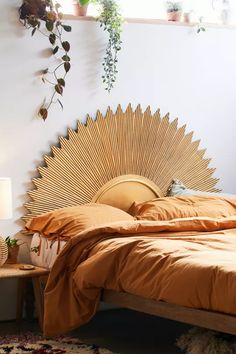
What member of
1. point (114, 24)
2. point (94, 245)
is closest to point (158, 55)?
point (114, 24)

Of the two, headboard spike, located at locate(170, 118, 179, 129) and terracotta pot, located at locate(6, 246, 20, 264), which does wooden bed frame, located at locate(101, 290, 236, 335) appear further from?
headboard spike, located at locate(170, 118, 179, 129)

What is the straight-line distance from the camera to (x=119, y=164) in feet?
17.8

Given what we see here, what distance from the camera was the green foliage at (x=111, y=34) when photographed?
5305 millimetres

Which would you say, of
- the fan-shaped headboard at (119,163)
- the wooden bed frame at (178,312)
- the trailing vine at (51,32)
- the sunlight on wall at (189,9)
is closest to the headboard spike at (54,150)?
the fan-shaped headboard at (119,163)

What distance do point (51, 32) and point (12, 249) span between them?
1443mm

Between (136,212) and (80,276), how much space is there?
1.21 metres

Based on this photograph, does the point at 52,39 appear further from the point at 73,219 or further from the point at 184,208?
the point at 184,208

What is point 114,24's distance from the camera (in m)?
5.32

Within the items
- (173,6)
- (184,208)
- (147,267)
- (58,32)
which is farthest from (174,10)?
(147,267)

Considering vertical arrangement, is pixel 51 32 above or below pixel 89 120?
above

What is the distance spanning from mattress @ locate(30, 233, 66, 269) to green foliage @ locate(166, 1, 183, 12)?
2012mm

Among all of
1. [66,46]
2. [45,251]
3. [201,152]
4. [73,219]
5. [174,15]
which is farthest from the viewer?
[201,152]

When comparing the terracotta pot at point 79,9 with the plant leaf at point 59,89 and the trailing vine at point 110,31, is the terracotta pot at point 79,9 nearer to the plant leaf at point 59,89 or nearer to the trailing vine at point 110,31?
the trailing vine at point 110,31

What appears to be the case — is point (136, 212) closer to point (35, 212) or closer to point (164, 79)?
point (35, 212)
